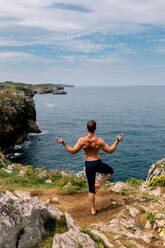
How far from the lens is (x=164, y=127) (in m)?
69.9

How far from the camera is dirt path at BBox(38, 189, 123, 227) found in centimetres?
929

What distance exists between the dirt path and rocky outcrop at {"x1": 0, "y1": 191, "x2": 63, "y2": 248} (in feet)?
9.19

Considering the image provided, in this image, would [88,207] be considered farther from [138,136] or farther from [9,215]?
[138,136]

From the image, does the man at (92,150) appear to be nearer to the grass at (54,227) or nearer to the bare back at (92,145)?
the bare back at (92,145)

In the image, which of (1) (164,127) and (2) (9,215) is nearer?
(2) (9,215)

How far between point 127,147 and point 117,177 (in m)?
16.8

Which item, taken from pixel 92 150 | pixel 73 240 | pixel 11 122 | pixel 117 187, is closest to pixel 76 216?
pixel 92 150

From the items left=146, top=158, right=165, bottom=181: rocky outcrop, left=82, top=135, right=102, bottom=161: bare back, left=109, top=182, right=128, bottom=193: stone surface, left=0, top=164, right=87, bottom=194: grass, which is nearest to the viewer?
left=82, top=135, right=102, bottom=161: bare back

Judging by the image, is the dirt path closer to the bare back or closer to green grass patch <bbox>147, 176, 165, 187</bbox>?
the bare back

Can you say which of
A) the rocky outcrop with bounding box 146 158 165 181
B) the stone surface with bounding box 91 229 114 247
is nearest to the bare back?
the stone surface with bounding box 91 229 114 247

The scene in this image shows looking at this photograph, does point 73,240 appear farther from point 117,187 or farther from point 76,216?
point 117,187

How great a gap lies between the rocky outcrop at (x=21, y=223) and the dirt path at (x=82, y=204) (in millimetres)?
2802

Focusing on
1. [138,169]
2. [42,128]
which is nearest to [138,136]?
[138,169]

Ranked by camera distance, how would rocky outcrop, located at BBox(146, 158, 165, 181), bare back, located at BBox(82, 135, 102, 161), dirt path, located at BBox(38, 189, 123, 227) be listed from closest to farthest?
bare back, located at BBox(82, 135, 102, 161), dirt path, located at BBox(38, 189, 123, 227), rocky outcrop, located at BBox(146, 158, 165, 181)
